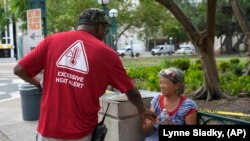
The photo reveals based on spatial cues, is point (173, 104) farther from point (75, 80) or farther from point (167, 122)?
point (75, 80)

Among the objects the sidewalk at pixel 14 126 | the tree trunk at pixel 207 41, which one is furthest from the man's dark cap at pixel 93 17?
the tree trunk at pixel 207 41

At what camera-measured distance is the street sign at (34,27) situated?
8.57 m

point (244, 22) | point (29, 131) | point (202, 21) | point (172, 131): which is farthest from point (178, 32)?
point (172, 131)

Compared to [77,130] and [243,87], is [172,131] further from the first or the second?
[243,87]

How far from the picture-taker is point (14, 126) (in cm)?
882

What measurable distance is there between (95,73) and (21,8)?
8662mm

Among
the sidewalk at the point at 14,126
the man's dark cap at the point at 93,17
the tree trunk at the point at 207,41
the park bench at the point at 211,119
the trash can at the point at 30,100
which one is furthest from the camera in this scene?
the tree trunk at the point at 207,41

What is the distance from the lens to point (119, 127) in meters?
4.53

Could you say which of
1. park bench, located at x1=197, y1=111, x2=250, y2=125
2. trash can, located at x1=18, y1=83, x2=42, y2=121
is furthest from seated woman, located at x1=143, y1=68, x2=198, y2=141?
trash can, located at x1=18, y1=83, x2=42, y2=121

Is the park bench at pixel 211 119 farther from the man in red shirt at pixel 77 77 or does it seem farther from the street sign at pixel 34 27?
the street sign at pixel 34 27

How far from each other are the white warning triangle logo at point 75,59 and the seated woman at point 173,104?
3.60ft

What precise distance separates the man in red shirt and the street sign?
5475 mm

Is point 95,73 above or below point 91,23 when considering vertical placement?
below

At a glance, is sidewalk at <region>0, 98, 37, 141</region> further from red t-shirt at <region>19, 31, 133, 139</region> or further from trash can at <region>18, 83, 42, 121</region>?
red t-shirt at <region>19, 31, 133, 139</region>
